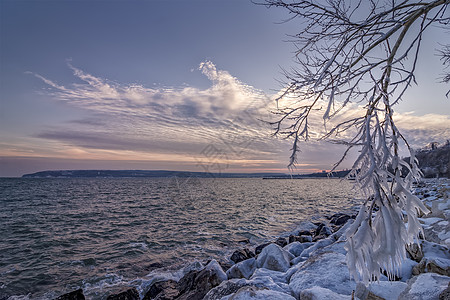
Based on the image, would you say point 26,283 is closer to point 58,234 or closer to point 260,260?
point 58,234

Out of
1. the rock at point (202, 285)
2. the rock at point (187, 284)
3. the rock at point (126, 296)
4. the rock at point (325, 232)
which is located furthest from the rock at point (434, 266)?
the rock at point (325, 232)

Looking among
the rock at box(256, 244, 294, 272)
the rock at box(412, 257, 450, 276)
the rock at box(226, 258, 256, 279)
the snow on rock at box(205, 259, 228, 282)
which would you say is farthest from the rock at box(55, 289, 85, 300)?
the rock at box(412, 257, 450, 276)

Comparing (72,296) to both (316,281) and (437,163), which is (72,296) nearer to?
(316,281)

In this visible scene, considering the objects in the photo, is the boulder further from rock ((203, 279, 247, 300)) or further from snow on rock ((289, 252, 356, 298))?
rock ((203, 279, 247, 300))

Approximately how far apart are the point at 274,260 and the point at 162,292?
371cm

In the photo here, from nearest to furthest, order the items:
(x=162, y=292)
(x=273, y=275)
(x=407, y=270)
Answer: (x=407, y=270) < (x=273, y=275) < (x=162, y=292)

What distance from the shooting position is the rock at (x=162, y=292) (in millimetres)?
6883

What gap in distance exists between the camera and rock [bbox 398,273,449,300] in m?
3.34

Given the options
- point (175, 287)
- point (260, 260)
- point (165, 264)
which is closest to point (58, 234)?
point (165, 264)

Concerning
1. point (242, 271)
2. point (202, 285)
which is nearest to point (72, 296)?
point (202, 285)

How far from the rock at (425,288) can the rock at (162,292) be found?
593cm

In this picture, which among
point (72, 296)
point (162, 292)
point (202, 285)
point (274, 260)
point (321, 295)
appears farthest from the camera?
point (274, 260)

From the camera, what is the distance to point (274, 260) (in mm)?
7656

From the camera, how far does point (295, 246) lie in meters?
9.85
